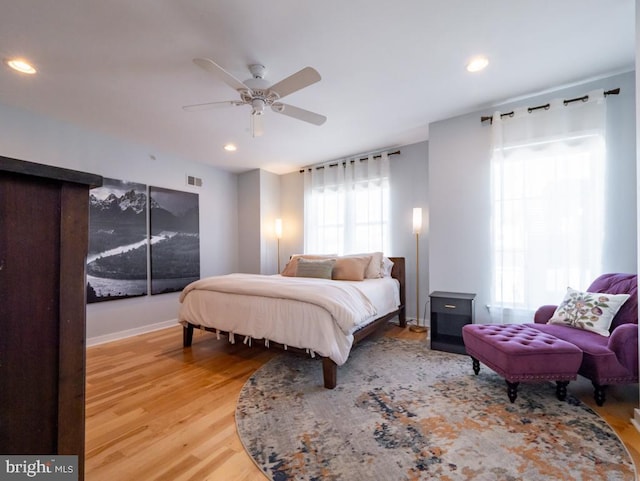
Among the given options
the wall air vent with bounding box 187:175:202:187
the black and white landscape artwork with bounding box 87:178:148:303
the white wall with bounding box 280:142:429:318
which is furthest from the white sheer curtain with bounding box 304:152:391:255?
the black and white landscape artwork with bounding box 87:178:148:303

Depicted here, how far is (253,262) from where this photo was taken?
5406mm

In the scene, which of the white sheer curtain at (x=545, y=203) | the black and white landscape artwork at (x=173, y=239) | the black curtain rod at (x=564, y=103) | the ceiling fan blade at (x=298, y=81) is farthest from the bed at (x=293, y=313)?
the black curtain rod at (x=564, y=103)

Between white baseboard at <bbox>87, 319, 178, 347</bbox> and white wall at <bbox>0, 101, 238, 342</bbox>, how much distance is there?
0.01 m

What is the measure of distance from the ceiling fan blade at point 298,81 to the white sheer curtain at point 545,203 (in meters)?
2.24

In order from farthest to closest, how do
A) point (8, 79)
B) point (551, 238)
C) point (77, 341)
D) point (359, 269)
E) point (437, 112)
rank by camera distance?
point (359, 269) → point (437, 112) → point (551, 238) → point (8, 79) → point (77, 341)

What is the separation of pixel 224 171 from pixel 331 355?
4.12 m

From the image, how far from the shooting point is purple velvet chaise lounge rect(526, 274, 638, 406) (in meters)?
1.98

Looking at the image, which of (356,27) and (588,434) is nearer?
(588,434)

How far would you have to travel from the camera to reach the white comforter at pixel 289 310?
7.95 ft

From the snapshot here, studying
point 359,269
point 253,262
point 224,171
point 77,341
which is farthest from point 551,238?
point 224,171

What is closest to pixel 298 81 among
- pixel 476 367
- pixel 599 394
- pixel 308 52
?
pixel 308 52

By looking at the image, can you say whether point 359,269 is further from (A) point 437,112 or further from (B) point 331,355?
(A) point 437,112

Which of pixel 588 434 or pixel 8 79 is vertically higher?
pixel 8 79

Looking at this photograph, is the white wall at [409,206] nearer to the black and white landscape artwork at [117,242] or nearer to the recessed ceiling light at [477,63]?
the recessed ceiling light at [477,63]
